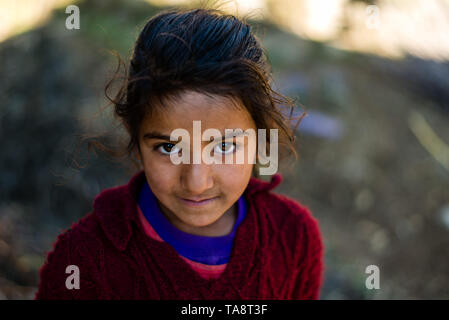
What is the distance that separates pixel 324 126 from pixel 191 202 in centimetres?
271

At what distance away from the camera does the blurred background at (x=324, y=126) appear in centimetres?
283

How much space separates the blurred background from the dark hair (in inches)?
47.8

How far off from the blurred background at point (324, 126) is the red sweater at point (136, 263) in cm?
120

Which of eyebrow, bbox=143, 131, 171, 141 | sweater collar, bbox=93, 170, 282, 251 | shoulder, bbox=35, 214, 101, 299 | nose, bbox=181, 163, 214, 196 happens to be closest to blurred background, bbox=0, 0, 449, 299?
shoulder, bbox=35, 214, 101, 299

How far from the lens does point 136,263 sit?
131 cm

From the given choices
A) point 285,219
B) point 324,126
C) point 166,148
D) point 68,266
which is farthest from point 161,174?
point 324,126

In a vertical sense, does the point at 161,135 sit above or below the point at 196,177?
above

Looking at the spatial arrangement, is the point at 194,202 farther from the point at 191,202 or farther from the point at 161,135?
the point at 161,135

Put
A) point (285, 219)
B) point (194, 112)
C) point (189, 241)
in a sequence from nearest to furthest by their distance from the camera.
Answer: point (194, 112) → point (189, 241) → point (285, 219)

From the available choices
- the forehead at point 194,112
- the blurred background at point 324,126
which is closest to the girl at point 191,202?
the forehead at point 194,112

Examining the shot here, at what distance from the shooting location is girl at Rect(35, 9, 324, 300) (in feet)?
3.77

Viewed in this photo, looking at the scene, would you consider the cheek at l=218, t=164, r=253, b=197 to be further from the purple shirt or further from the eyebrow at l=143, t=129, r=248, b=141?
the purple shirt

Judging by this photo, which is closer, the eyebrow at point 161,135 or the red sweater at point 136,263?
the eyebrow at point 161,135

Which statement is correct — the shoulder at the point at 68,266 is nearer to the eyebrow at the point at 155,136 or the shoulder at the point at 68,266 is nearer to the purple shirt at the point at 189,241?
the purple shirt at the point at 189,241
